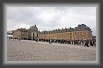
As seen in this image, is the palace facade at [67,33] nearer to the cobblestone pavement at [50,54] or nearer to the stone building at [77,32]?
the stone building at [77,32]

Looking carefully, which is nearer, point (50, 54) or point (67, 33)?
point (50, 54)

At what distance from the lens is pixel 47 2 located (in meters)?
7.66

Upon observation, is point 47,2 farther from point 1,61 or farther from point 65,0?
point 1,61

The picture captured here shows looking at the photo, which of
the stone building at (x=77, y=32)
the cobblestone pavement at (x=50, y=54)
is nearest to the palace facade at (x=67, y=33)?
the stone building at (x=77, y=32)

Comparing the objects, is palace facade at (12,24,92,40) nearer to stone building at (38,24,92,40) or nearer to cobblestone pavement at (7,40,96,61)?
stone building at (38,24,92,40)

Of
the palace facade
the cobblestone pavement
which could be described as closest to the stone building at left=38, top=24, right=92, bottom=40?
the palace facade

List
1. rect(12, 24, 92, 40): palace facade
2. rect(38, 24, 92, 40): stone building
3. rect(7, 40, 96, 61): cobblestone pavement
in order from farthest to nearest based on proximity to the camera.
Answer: rect(12, 24, 92, 40): palace facade → rect(38, 24, 92, 40): stone building → rect(7, 40, 96, 61): cobblestone pavement

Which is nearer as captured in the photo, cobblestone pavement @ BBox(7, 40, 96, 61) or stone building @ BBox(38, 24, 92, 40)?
cobblestone pavement @ BBox(7, 40, 96, 61)

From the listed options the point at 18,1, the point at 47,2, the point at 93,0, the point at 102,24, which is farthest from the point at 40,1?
the point at 102,24

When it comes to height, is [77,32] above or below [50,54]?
above

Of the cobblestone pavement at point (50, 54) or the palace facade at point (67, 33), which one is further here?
the palace facade at point (67, 33)

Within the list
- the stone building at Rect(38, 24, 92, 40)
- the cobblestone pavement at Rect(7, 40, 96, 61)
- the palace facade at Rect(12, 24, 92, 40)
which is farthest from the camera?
the palace facade at Rect(12, 24, 92, 40)

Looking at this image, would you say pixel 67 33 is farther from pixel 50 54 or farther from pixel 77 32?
pixel 50 54

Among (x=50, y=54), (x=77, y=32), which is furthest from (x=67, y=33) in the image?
(x=50, y=54)
